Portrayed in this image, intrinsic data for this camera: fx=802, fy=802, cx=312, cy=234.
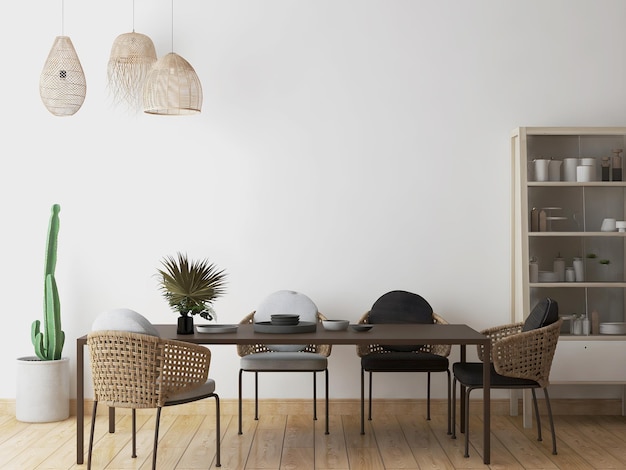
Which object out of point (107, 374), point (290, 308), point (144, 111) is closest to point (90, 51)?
point (144, 111)

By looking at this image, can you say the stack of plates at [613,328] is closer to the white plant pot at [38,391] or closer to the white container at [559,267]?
the white container at [559,267]

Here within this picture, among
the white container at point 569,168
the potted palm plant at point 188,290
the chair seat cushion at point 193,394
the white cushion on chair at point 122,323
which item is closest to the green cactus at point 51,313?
the potted palm plant at point 188,290

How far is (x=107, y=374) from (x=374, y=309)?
6.57 ft

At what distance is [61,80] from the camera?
17.4 ft

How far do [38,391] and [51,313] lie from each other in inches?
20.6

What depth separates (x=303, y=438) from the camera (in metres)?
4.91

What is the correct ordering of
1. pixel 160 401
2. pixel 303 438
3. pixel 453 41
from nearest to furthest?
pixel 160 401
pixel 303 438
pixel 453 41

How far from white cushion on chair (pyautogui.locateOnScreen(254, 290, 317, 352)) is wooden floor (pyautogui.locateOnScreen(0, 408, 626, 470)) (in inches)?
25.7

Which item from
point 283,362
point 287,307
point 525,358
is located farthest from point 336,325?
point 525,358

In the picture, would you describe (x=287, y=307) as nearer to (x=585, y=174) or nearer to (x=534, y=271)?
(x=534, y=271)

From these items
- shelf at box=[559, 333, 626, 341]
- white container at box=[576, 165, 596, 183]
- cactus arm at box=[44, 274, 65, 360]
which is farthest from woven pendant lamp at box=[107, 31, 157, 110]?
shelf at box=[559, 333, 626, 341]

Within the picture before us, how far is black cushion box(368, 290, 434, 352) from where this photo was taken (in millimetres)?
5293

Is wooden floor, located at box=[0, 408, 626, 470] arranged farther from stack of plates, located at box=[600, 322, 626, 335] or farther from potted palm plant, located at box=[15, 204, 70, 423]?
stack of plates, located at box=[600, 322, 626, 335]

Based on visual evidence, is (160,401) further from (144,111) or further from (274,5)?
(274,5)
